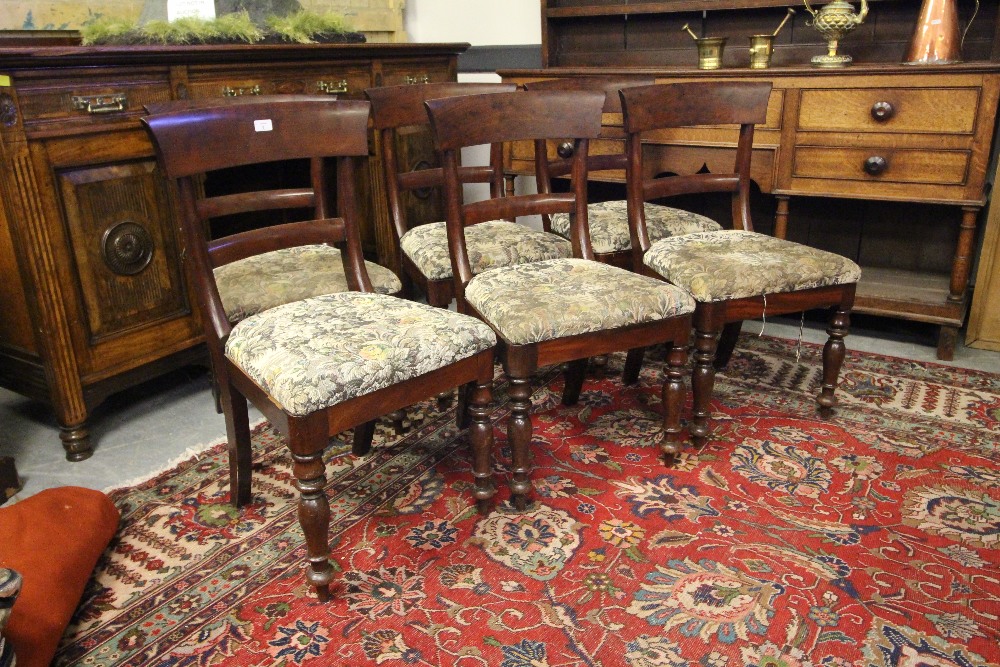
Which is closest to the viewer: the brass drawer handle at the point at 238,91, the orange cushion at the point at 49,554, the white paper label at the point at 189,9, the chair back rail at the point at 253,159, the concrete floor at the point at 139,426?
the orange cushion at the point at 49,554

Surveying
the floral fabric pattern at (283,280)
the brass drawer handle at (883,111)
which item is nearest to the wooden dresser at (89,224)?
the floral fabric pattern at (283,280)

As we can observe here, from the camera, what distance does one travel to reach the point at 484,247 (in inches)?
94.0

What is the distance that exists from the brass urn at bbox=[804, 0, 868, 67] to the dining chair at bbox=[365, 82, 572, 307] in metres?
1.22

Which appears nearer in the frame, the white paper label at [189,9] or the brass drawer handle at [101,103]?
the brass drawer handle at [101,103]

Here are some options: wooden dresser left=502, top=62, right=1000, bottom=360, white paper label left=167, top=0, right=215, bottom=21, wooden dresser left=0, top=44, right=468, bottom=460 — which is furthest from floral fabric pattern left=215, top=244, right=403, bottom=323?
wooden dresser left=502, top=62, right=1000, bottom=360

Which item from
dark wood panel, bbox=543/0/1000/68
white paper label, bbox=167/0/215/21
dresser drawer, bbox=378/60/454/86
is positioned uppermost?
white paper label, bbox=167/0/215/21

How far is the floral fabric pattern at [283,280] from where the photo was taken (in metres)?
2.03

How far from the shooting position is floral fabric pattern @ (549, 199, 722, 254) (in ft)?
8.50

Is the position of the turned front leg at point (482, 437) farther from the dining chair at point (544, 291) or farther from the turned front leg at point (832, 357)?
the turned front leg at point (832, 357)

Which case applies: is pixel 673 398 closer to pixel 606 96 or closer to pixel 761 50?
pixel 606 96

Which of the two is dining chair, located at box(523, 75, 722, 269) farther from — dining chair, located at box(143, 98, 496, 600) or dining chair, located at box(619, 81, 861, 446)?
dining chair, located at box(143, 98, 496, 600)

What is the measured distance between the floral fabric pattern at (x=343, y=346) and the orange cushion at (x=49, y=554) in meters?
0.53

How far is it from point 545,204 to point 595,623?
1.14m

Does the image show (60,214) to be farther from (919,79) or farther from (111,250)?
(919,79)
